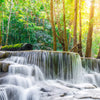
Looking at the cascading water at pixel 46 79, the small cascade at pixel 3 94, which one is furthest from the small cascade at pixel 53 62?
the small cascade at pixel 3 94

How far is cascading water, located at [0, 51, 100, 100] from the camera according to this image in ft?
15.3

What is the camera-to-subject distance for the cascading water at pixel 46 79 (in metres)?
4.66

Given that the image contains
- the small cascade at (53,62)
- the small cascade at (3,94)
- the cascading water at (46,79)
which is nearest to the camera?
the small cascade at (3,94)

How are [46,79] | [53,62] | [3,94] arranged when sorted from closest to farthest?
[3,94] < [46,79] < [53,62]

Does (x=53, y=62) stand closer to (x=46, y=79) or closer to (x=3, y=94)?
(x=46, y=79)

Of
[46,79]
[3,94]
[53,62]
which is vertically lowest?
[46,79]

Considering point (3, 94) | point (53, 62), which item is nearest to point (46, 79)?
point (53, 62)

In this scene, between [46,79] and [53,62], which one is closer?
[46,79]

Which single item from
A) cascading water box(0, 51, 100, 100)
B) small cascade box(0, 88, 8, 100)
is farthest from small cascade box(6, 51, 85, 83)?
small cascade box(0, 88, 8, 100)

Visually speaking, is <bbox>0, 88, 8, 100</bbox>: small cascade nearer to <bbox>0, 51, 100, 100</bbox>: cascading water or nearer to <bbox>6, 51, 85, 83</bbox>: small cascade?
<bbox>0, 51, 100, 100</bbox>: cascading water

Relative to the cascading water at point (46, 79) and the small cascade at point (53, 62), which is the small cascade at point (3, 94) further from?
the small cascade at point (53, 62)

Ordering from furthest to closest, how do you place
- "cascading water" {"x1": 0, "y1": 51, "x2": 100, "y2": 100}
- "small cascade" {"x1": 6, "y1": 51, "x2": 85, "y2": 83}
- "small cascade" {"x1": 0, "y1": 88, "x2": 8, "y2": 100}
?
"small cascade" {"x1": 6, "y1": 51, "x2": 85, "y2": 83} < "cascading water" {"x1": 0, "y1": 51, "x2": 100, "y2": 100} < "small cascade" {"x1": 0, "y1": 88, "x2": 8, "y2": 100}

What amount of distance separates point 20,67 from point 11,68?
0.36m

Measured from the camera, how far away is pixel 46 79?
6.95m
